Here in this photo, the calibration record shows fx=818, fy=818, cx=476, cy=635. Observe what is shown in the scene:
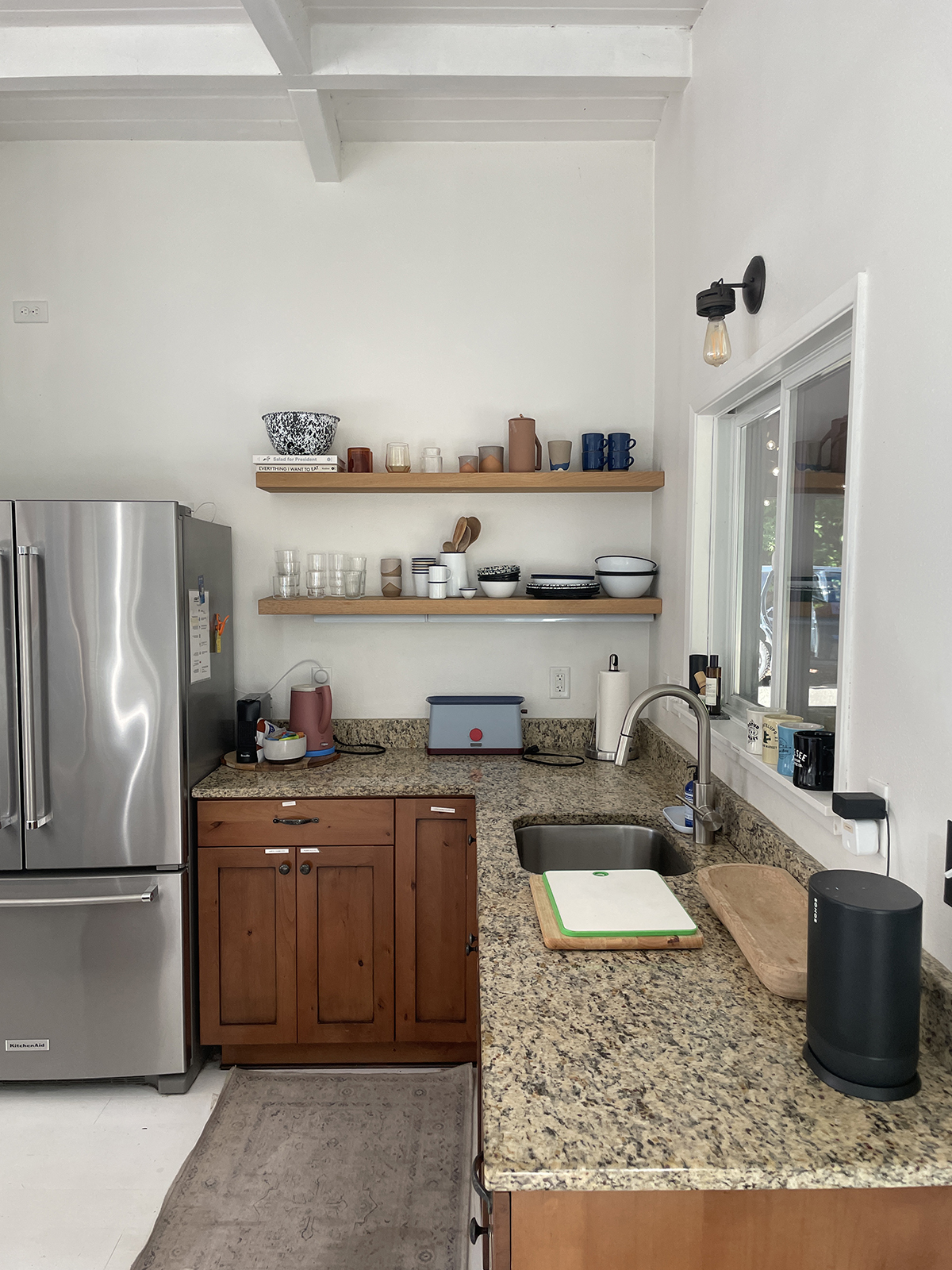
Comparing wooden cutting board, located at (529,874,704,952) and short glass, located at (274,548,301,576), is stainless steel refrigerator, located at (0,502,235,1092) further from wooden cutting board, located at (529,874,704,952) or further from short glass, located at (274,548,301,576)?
wooden cutting board, located at (529,874,704,952)

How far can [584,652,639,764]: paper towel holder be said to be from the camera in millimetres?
2721

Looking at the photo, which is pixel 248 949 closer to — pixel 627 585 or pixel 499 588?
pixel 499 588

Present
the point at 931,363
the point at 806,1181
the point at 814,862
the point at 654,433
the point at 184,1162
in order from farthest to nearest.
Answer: the point at 654,433, the point at 184,1162, the point at 814,862, the point at 931,363, the point at 806,1181

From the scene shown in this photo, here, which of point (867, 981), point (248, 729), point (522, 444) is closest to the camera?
point (867, 981)

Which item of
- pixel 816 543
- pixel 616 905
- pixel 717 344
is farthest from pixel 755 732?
pixel 717 344

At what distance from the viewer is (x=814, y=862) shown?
4.83ft

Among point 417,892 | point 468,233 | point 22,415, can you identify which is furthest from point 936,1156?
point 22,415

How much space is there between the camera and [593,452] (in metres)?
2.76

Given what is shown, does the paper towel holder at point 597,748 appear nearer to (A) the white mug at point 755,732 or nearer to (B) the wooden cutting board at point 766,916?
(A) the white mug at point 755,732

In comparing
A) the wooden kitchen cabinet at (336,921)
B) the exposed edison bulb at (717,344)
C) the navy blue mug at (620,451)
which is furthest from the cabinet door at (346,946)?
the exposed edison bulb at (717,344)

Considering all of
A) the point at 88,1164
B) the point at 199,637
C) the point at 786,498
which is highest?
the point at 786,498

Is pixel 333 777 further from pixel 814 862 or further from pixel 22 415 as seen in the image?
pixel 22 415

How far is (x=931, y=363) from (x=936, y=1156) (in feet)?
3.18

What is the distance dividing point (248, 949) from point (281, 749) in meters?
0.60
